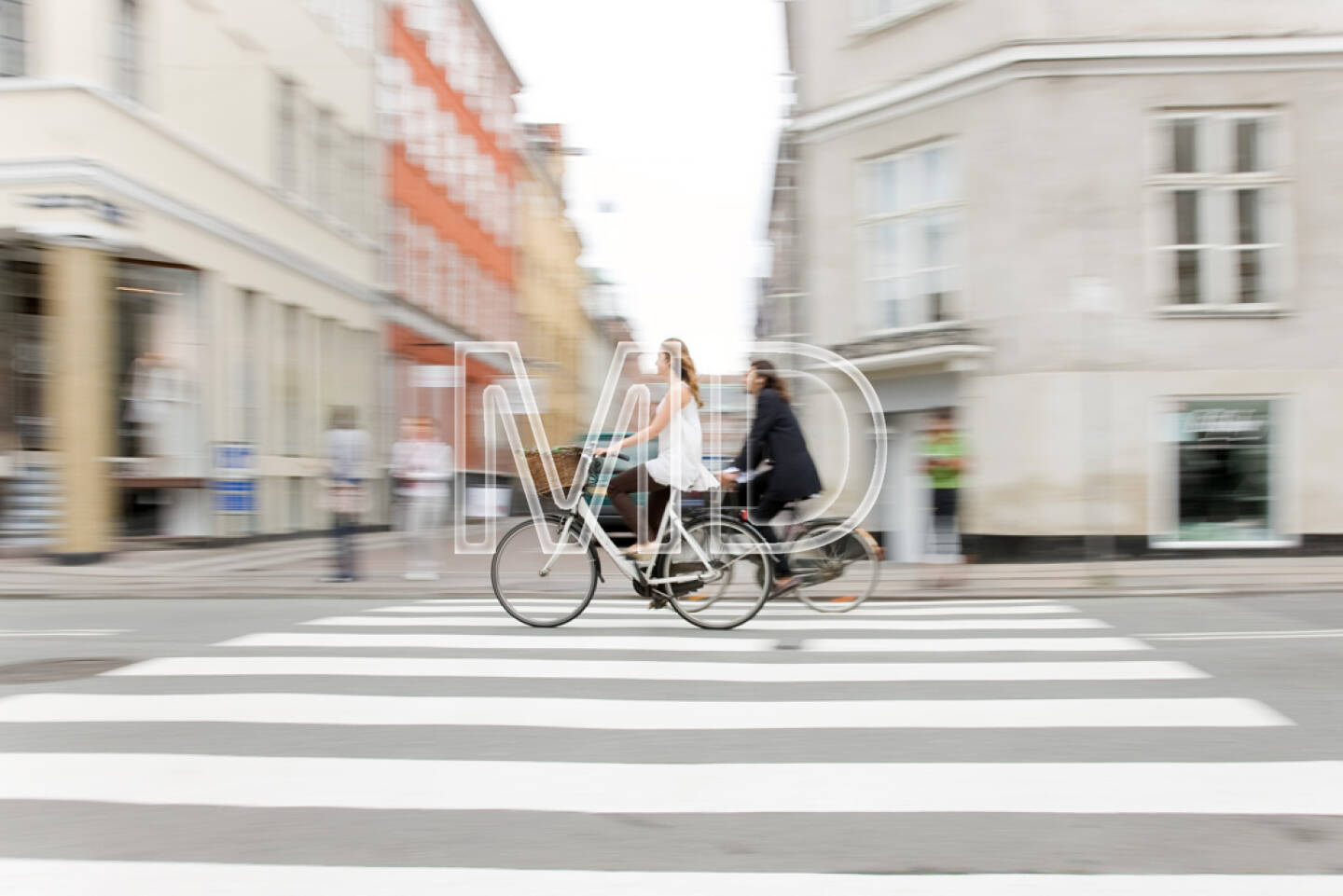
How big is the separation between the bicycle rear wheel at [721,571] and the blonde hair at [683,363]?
92 cm

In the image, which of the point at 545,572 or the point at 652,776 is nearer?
the point at 652,776

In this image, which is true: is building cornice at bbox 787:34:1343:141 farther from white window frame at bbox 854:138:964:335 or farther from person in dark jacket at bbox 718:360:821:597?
person in dark jacket at bbox 718:360:821:597

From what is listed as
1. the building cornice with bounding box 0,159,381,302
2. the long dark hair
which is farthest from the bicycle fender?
the building cornice with bounding box 0,159,381,302

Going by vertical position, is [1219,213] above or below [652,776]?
above

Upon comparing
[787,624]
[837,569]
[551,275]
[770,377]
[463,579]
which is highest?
[551,275]

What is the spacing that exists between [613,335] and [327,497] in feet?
280

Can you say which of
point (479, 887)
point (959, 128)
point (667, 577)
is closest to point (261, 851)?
point (479, 887)

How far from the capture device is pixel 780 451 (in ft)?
31.0

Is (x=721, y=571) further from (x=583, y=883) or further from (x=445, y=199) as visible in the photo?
(x=445, y=199)

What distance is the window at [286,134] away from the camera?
21875 millimetres

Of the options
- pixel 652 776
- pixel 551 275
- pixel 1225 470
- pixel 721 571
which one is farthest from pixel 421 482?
pixel 551 275

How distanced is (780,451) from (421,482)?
614cm

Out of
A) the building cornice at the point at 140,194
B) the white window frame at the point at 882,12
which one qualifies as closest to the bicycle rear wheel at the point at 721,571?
the white window frame at the point at 882,12

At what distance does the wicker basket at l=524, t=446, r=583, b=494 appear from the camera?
8352 mm
